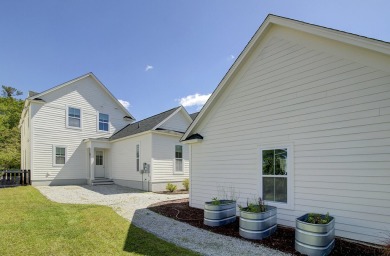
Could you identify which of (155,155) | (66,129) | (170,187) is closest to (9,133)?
(66,129)

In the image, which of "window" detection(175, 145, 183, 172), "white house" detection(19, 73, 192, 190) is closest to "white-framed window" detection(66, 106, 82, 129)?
"white house" detection(19, 73, 192, 190)

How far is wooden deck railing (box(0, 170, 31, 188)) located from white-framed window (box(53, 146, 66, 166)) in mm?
1760

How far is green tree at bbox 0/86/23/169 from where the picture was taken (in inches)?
998

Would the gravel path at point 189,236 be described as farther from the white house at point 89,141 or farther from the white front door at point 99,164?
the white front door at point 99,164

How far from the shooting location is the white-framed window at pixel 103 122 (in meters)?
19.1

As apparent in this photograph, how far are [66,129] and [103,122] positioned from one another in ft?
9.61

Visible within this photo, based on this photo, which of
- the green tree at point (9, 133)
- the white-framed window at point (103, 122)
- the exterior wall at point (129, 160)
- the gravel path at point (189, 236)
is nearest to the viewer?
the gravel path at point (189, 236)

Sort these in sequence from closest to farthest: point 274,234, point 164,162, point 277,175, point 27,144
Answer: point 274,234 → point 277,175 → point 164,162 → point 27,144

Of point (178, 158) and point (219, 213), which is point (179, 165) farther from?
point (219, 213)

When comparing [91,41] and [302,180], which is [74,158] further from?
[302,180]

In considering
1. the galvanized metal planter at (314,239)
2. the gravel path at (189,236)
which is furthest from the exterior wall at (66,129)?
the galvanized metal planter at (314,239)

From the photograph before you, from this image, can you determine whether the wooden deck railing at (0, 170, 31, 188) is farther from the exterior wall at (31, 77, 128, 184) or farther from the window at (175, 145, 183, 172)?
the window at (175, 145, 183, 172)

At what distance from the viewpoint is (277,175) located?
21.8 feet

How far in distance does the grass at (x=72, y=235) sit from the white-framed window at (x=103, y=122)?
11384 mm
